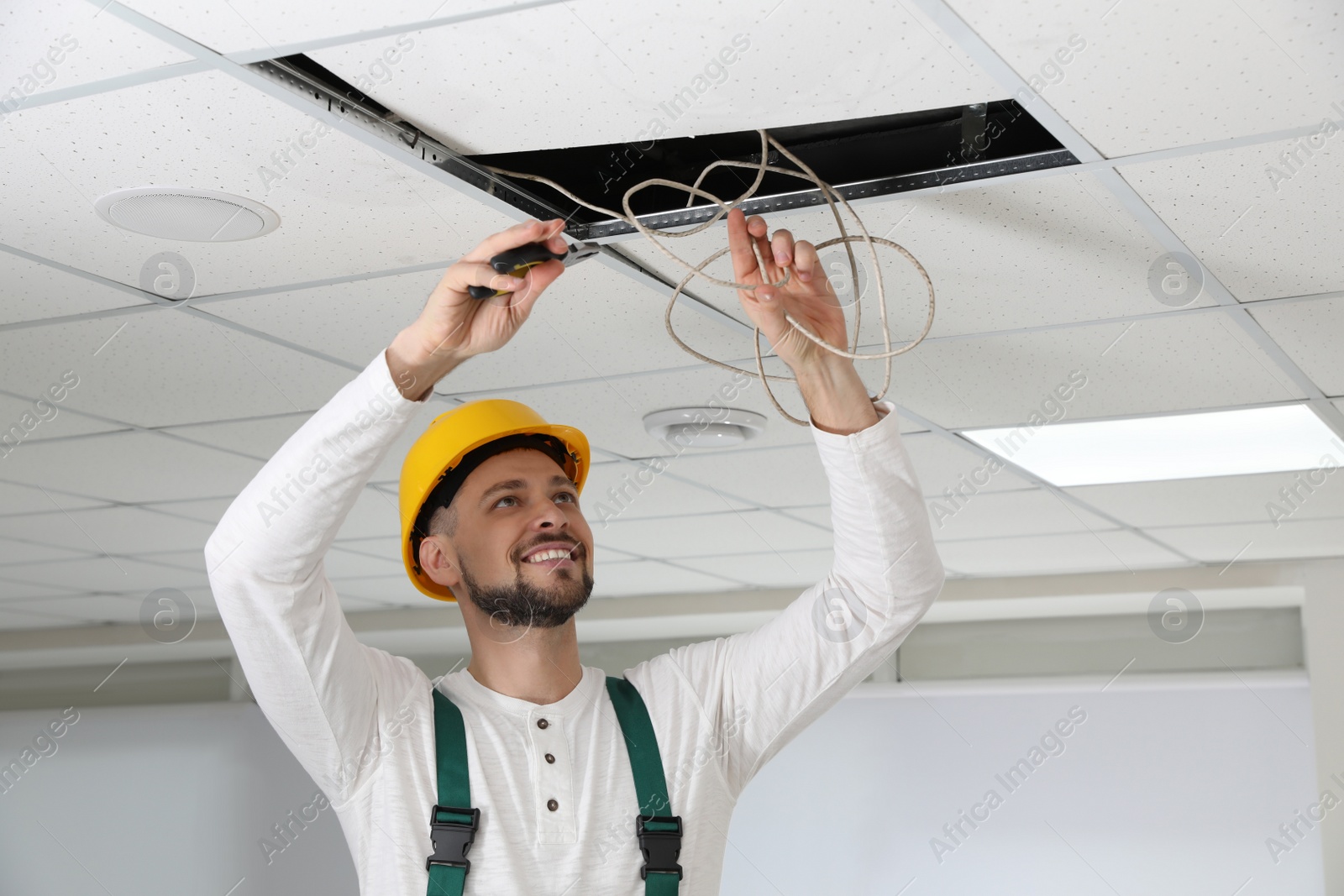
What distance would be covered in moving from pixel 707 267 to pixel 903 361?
0.73 meters

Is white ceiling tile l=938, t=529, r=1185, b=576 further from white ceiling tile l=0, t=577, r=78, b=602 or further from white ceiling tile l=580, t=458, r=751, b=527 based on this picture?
white ceiling tile l=0, t=577, r=78, b=602

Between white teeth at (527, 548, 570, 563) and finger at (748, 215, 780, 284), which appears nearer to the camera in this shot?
finger at (748, 215, 780, 284)

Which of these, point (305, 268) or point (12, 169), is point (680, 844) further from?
point (12, 169)

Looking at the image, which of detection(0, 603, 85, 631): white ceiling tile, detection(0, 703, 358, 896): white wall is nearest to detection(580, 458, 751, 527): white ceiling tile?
detection(0, 603, 85, 631): white ceiling tile

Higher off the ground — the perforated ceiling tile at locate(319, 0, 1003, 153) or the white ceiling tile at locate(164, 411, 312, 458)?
the white ceiling tile at locate(164, 411, 312, 458)

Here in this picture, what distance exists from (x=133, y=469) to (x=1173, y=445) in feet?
9.68

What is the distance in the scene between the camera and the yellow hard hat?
199 centimetres

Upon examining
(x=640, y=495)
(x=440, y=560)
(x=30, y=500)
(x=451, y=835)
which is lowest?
(x=451, y=835)

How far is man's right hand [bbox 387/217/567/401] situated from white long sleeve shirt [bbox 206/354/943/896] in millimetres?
36

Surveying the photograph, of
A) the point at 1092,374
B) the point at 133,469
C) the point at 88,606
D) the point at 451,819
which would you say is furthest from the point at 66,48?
the point at 88,606

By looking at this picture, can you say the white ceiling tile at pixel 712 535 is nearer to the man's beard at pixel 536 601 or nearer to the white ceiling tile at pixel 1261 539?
the white ceiling tile at pixel 1261 539

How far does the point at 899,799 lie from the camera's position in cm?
626

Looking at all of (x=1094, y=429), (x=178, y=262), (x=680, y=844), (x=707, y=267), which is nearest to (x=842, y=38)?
(x=707, y=267)

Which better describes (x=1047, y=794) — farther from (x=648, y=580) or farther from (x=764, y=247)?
(x=764, y=247)
